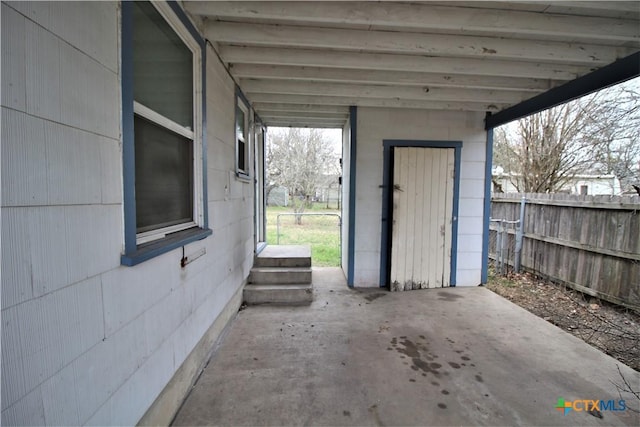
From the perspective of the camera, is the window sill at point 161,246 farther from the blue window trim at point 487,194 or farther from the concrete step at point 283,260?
the blue window trim at point 487,194

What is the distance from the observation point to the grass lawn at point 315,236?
6100 millimetres

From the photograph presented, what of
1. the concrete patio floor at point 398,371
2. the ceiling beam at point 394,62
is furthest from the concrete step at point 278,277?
the ceiling beam at point 394,62

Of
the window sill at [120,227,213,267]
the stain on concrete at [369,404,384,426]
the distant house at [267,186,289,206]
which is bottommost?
the stain on concrete at [369,404,384,426]

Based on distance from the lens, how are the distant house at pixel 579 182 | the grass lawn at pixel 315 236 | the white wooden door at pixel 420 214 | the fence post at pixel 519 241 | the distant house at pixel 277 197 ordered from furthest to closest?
the distant house at pixel 277 197, the grass lawn at pixel 315 236, the distant house at pixel 579 182, the fence post at pixel 519 241, the white wooden door at pixel 420 214

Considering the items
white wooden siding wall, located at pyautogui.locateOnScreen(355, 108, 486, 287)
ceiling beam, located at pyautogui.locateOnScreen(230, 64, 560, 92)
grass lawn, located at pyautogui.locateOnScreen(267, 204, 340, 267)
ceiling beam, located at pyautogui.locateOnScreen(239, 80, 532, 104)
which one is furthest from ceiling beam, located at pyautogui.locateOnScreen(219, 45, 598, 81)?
grass lawn, located at pyautogui.locateOnScreen(267, 204, 340, 267)

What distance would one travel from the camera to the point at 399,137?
4254 millimetres

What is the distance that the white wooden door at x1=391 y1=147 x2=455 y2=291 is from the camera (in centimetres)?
415

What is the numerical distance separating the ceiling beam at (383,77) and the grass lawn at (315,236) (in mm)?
3494

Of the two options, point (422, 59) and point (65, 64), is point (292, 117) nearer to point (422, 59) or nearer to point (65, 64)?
point (422, 59)

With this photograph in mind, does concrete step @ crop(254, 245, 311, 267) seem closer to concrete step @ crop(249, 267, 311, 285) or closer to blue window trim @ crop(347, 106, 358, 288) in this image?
concrete step @ crop(249, 267, 311, 285)

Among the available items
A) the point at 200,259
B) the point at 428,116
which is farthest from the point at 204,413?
the point at 428,116

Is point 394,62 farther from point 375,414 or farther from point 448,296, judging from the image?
point 448,296

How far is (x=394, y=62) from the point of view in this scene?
9.25 feet

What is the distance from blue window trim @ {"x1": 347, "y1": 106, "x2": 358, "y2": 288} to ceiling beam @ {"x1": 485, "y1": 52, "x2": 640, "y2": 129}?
2.03 metres
